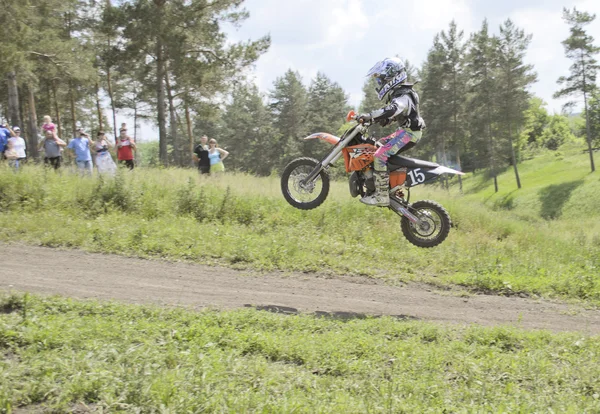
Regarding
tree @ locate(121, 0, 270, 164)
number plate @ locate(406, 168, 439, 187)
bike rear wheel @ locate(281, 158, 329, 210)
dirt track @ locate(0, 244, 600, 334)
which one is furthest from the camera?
tree @ locate(121, 0, 270, 164)

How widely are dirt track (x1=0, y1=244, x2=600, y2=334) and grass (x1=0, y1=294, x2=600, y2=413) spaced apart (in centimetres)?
103

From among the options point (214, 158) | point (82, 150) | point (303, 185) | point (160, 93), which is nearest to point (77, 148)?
point (82, 150)

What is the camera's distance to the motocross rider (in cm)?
849

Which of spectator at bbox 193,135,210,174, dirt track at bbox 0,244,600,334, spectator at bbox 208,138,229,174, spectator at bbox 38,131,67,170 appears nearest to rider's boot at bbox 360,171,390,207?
dirt track at bbox 0,244,600,334

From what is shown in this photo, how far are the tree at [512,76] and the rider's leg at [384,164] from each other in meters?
46.3

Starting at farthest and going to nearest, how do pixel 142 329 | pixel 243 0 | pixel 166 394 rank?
pixel 243 0
pixel 142 329
pixel 166 394

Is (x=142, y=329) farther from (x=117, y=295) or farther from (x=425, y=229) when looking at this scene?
(x=425, y=229)

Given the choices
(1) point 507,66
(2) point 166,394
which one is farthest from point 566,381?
(1) point 507,66

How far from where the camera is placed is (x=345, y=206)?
47.0ft

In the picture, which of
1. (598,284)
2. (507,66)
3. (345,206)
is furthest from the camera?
(507,66)

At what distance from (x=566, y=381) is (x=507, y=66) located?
164 feet

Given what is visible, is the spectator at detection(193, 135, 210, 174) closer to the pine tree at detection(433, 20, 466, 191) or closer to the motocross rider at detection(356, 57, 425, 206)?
the motocross rider at detection(356, 57, 425, 206)

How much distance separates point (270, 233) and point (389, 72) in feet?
18.6

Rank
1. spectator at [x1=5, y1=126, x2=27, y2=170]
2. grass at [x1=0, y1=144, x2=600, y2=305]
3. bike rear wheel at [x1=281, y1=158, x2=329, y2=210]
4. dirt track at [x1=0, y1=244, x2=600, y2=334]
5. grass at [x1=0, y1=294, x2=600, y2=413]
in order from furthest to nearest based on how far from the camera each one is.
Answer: spectator at [x1=5, y1=126, x2=27, y2=170] < grass at [x1=0, y1=144, x2=600, y2=305] < bike rear wheel at [x1=281, y1=158, x2=329, y2=210] < dirt track at [x1=0, y1=244, x2=600, y2=334] < grass at [x1=0, y1=294, x2=600, y2=413]
